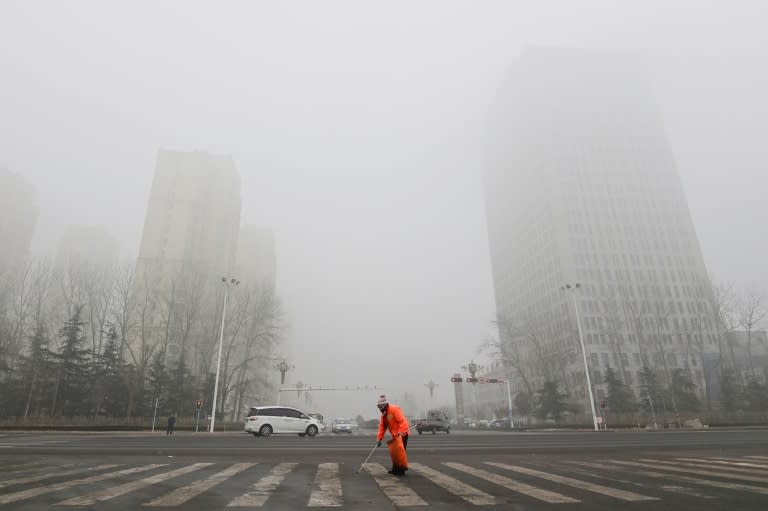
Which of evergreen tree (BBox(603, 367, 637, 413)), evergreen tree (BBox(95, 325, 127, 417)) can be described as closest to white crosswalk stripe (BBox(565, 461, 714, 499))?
evergreen tree (BBox(95, 325, 127, 417))

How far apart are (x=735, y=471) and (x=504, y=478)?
5.22 meters

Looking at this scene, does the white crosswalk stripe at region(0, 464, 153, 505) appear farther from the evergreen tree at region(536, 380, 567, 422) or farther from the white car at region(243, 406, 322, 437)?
the evergreen tree at region(536, 380, 567, 422)

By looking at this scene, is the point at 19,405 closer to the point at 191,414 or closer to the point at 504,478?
the point at 191,414

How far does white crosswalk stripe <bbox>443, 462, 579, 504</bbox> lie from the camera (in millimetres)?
6188

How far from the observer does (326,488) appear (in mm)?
7336

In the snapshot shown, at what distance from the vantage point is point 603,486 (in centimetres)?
738

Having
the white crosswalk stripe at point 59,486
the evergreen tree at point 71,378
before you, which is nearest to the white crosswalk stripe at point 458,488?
the white crosswalk stripe at point 59,486

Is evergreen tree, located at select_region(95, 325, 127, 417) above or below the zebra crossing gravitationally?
above

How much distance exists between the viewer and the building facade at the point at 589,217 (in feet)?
305

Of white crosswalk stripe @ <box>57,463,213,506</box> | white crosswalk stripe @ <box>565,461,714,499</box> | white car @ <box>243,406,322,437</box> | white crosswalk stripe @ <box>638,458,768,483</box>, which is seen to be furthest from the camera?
white car @ <box>243,406,322,437</box>

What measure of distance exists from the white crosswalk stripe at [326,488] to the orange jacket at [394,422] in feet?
4.43

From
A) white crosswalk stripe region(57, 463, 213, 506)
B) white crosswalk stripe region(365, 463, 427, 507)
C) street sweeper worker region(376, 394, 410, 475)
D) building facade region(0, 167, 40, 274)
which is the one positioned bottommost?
white crosswalk stripe region(365, 463, 427, 507)

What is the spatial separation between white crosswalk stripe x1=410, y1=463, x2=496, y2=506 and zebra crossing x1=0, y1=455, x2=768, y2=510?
2 centimetres

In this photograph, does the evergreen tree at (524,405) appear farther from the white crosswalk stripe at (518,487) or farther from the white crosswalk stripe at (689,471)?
the white crosswalk stripe at (518,487)
